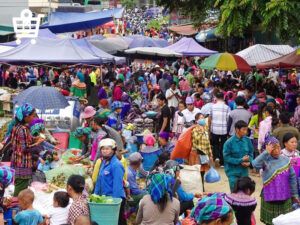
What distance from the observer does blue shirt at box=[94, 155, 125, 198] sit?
21.3 feet

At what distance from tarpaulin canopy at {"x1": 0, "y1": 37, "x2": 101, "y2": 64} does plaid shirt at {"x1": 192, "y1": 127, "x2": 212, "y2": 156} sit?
6.22 m

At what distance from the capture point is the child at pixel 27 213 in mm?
5609

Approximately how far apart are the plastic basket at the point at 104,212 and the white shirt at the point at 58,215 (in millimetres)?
278

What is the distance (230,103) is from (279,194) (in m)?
6.66

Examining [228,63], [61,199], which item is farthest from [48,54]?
[61,199]

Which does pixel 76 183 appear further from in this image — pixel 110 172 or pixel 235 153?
pixel 235 153

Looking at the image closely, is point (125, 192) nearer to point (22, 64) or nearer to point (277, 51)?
point (22, 64)

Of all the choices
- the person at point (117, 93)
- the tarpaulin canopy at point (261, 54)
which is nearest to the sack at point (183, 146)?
the person at point (117, 93)

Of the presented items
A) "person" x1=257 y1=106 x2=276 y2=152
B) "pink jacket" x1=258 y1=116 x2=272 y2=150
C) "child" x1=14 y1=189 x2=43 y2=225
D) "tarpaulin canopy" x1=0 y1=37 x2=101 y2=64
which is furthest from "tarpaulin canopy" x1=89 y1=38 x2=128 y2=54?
"child" x1=14 y1=189 x2=43 y2=225

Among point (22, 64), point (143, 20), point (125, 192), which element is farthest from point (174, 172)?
point (143, 20)

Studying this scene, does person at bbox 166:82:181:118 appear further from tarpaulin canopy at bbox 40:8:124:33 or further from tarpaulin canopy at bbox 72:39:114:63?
tarpaulin canopy at bbox 40:8:124:33

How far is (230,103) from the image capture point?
1338 centimetres

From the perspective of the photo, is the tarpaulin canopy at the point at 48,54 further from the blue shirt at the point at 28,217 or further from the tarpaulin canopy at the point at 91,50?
the blue shirt at the point at 28,217

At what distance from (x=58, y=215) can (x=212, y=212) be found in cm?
256
